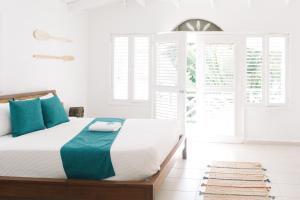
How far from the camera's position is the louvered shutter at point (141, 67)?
7.38m

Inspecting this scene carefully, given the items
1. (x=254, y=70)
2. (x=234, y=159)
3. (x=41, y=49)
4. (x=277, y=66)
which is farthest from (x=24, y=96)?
(x=277, y=66)

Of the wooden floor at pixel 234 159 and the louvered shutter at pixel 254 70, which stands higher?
the louvered shutter at pixel 254 70

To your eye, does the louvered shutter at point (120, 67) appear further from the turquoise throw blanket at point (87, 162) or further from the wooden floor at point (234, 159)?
the turquoise throw blanket at point (87, 162)

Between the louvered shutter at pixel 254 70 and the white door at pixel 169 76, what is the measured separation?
1.21m

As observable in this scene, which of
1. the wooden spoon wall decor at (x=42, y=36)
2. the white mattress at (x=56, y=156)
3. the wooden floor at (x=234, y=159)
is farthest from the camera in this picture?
the wooden spoon wall decor at (x=42, y=36)

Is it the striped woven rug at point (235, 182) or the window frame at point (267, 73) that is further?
the window frame at point (267, 73)

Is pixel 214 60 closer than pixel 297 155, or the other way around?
pixel 297 155

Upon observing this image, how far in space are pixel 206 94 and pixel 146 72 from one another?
120 cm

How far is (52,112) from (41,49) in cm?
127

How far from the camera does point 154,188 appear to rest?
3.49 metres

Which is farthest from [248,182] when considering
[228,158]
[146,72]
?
[146,72]

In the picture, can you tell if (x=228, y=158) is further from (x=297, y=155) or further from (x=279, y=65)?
(x=279, y=65)

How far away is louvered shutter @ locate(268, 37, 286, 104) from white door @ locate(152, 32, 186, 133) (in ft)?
5.11

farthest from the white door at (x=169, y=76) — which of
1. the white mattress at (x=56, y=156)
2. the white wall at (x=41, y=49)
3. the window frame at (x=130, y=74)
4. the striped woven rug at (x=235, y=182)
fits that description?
the white mattress at (x=56, y=156)
